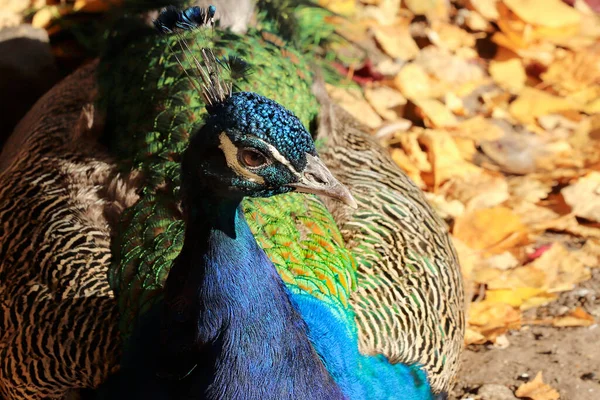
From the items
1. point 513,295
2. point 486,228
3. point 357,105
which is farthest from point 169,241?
point 357,105

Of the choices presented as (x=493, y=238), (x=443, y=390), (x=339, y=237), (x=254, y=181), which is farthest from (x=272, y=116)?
(x=493, y=238)

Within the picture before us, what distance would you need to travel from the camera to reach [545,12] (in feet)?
14.9

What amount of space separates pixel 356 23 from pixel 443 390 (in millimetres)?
2185

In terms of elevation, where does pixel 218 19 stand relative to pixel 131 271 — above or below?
above

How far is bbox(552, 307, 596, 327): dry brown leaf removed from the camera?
294 cm

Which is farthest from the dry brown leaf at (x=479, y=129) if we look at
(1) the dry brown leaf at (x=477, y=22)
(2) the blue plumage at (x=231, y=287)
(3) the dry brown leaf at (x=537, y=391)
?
(2) the blue plumage at (x=231, y=287)

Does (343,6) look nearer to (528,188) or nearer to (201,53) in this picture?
(528,188)

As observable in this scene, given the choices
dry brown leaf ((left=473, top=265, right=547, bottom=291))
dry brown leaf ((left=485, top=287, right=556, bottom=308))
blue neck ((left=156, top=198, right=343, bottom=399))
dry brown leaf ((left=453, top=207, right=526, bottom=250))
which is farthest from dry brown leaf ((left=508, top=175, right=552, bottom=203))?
blue neck ((left=156, top=198, right=343, bottom=399))

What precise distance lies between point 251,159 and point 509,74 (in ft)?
9.62

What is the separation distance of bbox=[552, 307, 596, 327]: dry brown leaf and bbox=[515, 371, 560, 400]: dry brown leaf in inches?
11.6

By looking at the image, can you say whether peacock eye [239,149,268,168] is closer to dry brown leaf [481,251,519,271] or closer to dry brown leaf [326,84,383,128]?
dry brown leaf [481,251,519,271]

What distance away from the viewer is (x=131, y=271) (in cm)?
217

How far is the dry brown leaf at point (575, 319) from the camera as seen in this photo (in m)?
2.94

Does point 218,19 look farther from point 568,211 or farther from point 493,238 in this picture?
point 568,211
